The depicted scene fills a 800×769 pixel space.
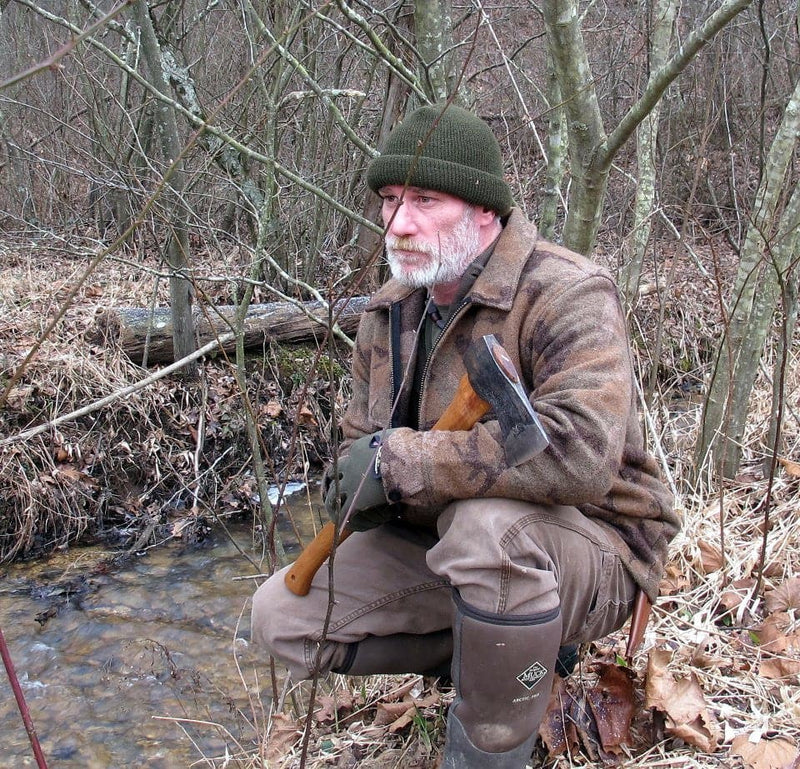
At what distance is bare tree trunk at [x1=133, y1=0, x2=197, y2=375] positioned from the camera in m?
3.81

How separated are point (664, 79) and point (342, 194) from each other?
15.9 ft

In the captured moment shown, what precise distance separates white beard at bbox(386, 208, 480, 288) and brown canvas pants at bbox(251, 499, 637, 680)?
28.9 inches

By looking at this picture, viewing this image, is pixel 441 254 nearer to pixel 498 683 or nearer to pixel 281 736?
pixel 498 683

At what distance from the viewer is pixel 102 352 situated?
556 centimetres

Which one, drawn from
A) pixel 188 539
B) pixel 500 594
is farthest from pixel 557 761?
pixel 188 539

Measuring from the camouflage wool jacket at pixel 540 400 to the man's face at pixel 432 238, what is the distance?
4.5 inches

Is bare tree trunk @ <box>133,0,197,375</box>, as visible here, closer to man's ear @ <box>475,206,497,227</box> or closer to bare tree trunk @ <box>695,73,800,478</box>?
man's ear @ <box>475,206,497,227</box>

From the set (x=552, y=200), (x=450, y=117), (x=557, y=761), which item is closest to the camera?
(x=557, y=761)

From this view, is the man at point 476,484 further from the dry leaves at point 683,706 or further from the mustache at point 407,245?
the dry leaves at point 683,706

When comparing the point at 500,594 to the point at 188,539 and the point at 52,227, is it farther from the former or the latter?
the point at 52,227

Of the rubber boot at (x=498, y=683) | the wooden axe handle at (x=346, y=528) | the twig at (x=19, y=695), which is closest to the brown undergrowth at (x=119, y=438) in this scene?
the wooden axe handle at (x=346, y=528)

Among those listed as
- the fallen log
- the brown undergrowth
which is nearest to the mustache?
the brown undergrowth

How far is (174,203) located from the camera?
3967 millimetres

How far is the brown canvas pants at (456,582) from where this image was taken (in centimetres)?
186
